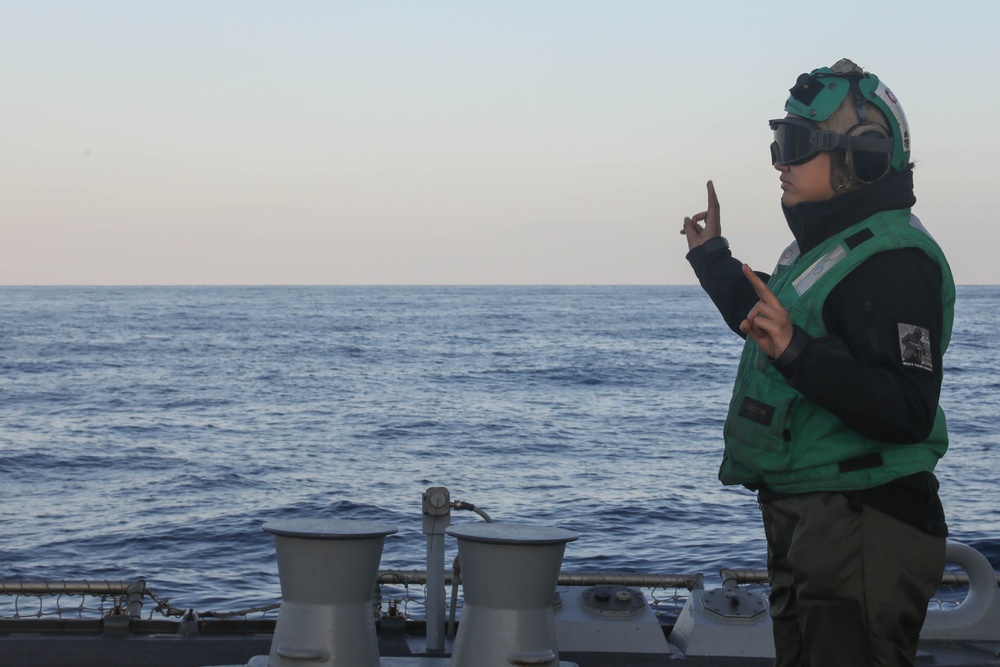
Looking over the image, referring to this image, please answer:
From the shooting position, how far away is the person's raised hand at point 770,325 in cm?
258

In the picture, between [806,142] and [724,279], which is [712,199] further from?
[806,142]

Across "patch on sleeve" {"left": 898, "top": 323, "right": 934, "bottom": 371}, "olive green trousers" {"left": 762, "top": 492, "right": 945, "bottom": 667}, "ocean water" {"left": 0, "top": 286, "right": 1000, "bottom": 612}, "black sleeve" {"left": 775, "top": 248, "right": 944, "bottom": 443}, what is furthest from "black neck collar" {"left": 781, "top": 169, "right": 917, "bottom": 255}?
"ocean water" {"left": 0, "top": 286, "right": 1000, "bottom": 612}

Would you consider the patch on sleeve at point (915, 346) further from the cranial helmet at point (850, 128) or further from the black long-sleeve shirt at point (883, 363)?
the cranial helmet at point (850, 128)

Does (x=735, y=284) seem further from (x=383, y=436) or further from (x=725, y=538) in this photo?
(x=383, y=436)

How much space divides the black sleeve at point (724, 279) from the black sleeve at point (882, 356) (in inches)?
26.2

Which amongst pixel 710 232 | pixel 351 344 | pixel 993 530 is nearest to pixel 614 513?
pixel 993 530

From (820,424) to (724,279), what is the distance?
2.54 ft

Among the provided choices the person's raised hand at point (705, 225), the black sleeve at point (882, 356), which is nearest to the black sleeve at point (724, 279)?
the person's raised hand at point (705, 225)

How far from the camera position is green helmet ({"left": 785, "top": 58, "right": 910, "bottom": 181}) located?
2.85m

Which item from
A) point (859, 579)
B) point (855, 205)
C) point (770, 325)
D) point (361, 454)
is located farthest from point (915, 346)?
point (361, 454)

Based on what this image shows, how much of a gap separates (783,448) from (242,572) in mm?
12477

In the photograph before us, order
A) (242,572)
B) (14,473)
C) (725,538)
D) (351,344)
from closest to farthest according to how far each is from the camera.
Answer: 1. (242,572)
2. (725,538)
3. (14,473)
4. (351,344)

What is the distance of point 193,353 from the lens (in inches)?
2251

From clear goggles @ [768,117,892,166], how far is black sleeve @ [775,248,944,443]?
308 millimetres
